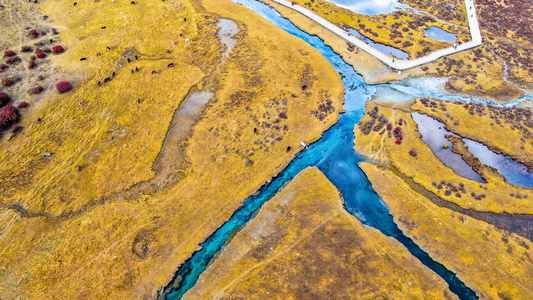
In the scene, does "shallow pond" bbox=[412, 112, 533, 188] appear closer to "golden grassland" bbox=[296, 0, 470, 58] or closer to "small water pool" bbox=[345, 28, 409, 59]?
"small water pool" bbox=[345, 28, 409, 59]

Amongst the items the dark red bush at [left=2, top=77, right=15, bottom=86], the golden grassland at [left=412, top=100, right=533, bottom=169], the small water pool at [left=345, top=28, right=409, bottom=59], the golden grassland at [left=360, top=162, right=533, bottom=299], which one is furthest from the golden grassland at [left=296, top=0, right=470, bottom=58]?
the dark red bush at [left=2, top=77, right=15, bottom=86]

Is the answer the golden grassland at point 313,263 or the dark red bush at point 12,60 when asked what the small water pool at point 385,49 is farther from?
the dark red bush at point 12,60

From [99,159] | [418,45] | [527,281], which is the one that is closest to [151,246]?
[99,159]

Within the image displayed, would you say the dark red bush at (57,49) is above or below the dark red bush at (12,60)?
above

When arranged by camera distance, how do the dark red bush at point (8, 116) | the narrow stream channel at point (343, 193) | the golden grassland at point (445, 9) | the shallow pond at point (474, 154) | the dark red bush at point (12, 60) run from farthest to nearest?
the golden grassland at point (445, 9) → the dark red bush at point (12, 60) → the dark red bush at point (8, 116) → the shallow pond at point (474, 154) → the narrow stream channel at point (343, 193)

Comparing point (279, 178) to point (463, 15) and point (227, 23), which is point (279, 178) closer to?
point (227, 23)

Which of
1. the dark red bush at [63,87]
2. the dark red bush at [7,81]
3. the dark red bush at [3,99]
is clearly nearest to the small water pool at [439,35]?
the dark red bush at [63,87]

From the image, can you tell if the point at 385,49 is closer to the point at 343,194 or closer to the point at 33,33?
the point at 343,194
